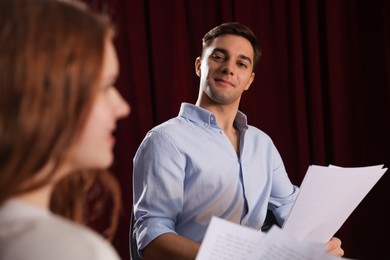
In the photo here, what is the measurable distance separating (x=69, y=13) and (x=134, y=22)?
1.73 metres

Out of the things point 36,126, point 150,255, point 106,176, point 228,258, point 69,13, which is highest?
point 69,13

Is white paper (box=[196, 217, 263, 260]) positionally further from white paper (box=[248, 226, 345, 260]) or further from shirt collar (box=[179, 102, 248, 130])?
shirt collar (box=[179, 102, 248, 130])

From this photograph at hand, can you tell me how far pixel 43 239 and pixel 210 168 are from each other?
983 millimetres

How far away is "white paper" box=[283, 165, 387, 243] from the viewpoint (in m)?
1.26

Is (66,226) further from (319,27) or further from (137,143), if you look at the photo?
(319,27)

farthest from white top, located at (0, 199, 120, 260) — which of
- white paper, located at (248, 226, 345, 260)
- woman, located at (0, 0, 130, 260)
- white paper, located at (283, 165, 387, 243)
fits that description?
white paper, located at (283, 165, 387, 243)

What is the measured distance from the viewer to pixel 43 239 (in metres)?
0.55

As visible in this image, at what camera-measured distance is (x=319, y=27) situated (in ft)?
8.77

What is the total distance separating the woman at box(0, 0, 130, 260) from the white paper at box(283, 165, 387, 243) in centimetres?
73

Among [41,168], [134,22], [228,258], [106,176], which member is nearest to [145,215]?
[228,258]

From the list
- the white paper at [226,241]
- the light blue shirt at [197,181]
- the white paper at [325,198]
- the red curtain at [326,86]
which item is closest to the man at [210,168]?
the light blue shirt at [197,181]

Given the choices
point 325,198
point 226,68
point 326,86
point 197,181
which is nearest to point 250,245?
point 325,198

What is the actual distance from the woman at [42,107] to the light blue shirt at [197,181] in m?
0.80

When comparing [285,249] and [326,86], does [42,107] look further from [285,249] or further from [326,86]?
[326,86]
